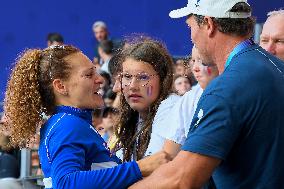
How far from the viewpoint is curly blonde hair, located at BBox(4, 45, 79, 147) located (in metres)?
3.49

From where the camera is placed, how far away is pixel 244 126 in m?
2.56

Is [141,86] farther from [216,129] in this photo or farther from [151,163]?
[216,129]

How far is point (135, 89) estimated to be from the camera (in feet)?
13.6

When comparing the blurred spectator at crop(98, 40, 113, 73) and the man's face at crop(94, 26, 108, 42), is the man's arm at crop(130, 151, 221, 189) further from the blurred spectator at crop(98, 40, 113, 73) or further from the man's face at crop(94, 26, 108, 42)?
the man's face at crop(94, 26, 108, 42)

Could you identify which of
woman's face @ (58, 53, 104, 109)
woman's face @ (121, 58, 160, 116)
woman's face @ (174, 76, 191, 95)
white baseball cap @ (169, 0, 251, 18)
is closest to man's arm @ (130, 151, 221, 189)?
white baseball cap @ (169, 0, 251, 18)

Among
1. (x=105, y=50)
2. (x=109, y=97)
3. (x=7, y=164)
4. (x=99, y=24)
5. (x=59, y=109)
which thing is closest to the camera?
(x=59, y=109)

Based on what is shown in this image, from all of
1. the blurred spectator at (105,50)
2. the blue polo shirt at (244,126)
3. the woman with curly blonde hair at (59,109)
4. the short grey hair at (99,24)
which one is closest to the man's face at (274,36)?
the woman with curly blonde hair at (59,109)

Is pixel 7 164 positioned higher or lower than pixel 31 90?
lower

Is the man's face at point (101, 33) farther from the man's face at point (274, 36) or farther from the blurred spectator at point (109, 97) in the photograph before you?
the man's face at point (274, 36)

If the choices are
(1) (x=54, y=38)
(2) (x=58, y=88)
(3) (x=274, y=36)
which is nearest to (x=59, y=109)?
(2) (x=58, y=88)

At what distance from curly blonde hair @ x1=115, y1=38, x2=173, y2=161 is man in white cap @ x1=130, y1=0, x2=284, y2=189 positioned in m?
1.41

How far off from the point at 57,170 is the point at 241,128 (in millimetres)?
877

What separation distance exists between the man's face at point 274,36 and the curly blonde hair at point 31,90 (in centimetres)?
155

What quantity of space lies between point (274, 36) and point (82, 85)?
1.57 metres
